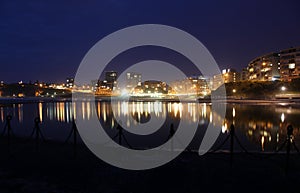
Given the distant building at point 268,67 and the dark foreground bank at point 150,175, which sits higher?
the distant building at point 268,67

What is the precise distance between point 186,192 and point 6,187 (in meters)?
5.54

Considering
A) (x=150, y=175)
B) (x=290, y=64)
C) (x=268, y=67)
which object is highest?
(x=268, y=67)

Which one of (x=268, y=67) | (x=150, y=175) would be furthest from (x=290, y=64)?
(x=150, y=175)

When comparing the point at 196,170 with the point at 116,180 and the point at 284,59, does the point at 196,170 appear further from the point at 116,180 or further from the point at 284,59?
the point at 284,59

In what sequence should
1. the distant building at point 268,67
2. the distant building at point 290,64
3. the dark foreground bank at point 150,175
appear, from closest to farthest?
the dark foreground bank at point 150,175
the distant building at point 290,64
the distant building at point 268,67

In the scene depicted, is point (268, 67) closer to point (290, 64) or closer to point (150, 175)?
point (290, 64)

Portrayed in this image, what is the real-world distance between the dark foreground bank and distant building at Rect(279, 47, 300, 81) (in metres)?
122

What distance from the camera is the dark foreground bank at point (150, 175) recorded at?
7.49 meters

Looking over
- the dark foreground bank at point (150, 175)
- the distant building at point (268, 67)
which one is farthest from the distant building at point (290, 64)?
the dark foreground bank at point (150, 175)

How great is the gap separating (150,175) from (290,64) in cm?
13042

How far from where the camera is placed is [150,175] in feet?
28.2

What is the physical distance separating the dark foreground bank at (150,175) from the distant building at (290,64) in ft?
399

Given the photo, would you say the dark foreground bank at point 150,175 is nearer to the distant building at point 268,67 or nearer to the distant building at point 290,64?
the distant building at point 290,64

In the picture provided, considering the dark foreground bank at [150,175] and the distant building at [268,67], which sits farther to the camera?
the distant building at [268,67]
